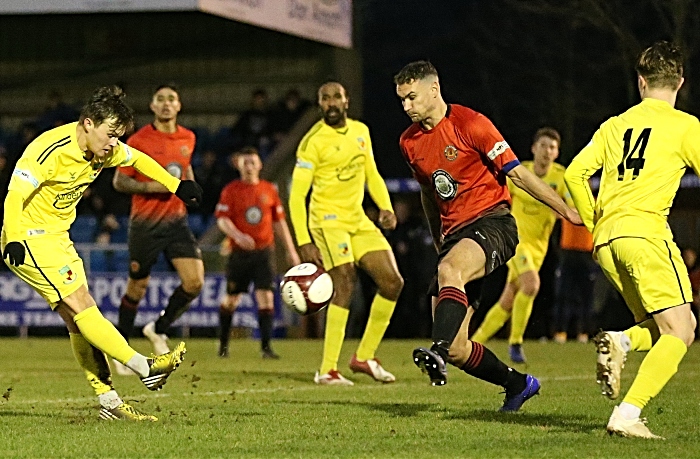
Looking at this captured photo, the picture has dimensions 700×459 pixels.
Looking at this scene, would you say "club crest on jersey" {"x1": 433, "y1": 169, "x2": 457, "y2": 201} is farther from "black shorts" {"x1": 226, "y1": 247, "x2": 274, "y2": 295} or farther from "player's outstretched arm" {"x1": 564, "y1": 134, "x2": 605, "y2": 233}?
"black shorts" {"x1": 226, "y1": 247, "x2": 274, "y2": 295}

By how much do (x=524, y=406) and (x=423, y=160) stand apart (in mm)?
1733

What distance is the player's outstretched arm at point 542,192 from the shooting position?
7293 mm

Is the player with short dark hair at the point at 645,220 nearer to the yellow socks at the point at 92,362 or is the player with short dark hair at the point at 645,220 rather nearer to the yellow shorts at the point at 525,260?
the yellow socks at the point at 92,362

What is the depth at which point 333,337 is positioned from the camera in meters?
10.8

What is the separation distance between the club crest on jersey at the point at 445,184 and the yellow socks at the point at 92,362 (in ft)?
7.26

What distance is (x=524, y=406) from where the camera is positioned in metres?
8.49

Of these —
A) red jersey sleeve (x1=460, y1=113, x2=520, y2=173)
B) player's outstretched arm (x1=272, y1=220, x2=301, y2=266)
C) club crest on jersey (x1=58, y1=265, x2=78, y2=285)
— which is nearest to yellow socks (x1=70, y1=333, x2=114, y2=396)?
club crest on jersey (x1=58, y1=265, x2=78, y2=285)

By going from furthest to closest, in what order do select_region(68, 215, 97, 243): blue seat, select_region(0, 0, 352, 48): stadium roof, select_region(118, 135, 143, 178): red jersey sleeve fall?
1. select_region(68, 215, 97, 243): blue seat
2. select_region(0, 0, 352, 48): stadium roof
3. select_region(118, 135, 143, 178): red jersey sleeve

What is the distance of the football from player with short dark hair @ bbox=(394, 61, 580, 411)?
1.94 meters

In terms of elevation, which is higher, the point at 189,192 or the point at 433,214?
the point at 189,192

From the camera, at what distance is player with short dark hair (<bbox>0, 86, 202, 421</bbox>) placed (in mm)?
7488

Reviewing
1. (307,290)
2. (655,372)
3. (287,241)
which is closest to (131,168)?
(307,290)

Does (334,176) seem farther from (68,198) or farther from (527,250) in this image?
(68,198)

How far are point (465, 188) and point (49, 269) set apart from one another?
240cm
